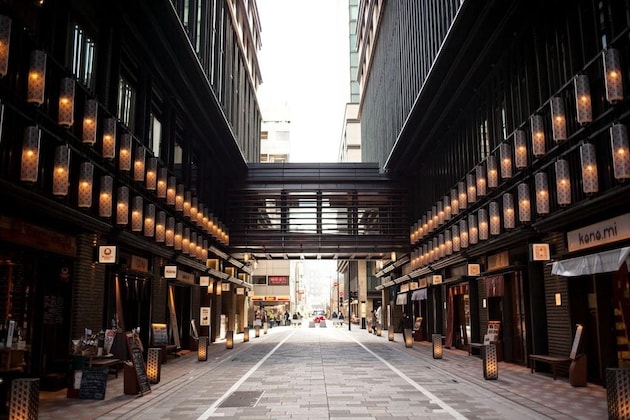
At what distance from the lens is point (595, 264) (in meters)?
12.7

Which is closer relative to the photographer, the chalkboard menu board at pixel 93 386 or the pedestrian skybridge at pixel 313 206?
the chalkboard menu board at pixel 93 386

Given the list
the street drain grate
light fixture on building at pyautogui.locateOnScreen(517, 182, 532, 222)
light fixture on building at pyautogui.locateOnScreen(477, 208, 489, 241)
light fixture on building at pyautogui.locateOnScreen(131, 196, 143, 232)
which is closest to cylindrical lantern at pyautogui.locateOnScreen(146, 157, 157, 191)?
light fixture on building at pyautogui.locateOnScreen(131, 196, 143, 232)

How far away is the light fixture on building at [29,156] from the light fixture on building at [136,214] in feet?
24.0

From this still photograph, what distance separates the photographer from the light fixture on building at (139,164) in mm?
Result: 19344

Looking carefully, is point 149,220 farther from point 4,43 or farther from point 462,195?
point 462,195

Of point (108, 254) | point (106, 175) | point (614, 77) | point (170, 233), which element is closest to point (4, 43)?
point (106, 175)

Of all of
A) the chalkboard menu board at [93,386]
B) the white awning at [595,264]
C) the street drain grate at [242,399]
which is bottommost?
the street drain grate at [242,399]

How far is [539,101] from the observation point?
688 inches

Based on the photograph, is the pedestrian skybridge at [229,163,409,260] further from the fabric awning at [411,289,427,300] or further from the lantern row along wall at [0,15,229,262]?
the lantern row along wall at [0,15,229,262]

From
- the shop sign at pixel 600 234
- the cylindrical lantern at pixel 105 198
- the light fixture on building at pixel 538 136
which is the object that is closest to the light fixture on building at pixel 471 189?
the light fixture on building at pixel 538 136

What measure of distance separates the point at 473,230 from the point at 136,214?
12484mm

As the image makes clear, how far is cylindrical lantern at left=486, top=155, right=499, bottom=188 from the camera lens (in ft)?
67.8

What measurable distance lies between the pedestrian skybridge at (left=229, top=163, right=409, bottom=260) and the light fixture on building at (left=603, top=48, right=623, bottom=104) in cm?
2631

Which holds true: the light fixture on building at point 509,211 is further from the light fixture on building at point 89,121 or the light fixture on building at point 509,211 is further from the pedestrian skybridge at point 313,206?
the pedestrian skybridge at point 313,206
